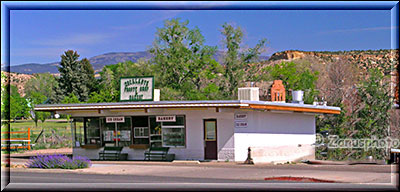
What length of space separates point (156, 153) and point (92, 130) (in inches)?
160

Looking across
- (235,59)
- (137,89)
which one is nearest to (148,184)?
(137,89)

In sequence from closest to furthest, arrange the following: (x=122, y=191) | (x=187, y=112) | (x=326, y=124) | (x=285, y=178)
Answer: (x=122, y=191) → (x=285, y=178) → (x=187, y=112) → (x=326, y=124)

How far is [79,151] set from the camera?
29.0 meters

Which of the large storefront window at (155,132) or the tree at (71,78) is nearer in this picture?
the large storefront window at (155,132)

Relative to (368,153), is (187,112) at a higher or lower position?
higher

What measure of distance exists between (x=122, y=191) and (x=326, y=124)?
30.7 metres

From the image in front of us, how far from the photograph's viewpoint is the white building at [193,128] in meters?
26.0

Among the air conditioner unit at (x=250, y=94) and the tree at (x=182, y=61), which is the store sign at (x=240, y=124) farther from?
the tree at (x=182, y=61)

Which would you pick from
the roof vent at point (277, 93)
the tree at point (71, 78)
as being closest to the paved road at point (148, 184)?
the roof vent at point (277, 93)

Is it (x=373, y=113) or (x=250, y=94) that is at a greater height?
(x=250, y=94)

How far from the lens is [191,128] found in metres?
26.8

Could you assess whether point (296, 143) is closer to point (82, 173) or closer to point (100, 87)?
point (82, 173)

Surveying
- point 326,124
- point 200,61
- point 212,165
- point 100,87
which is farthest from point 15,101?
point 212,165

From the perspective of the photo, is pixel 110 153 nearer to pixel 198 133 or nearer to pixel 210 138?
pixel 198 133
